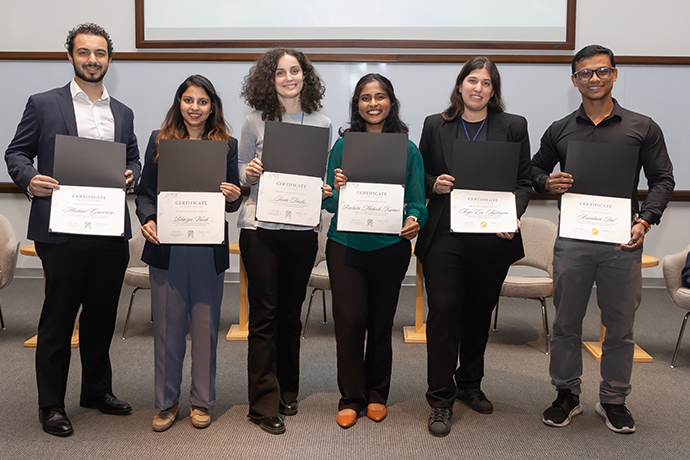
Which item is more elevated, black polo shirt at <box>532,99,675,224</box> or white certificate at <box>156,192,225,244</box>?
black polo shirt at <box>532,99,675,224</box>

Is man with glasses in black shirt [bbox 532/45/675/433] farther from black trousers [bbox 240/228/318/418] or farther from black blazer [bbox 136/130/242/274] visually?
black blazer [bbox 136/130/242/274]

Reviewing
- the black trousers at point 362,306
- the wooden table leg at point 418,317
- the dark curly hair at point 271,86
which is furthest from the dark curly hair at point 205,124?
the wooden table leg at point 418,317

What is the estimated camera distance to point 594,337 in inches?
157

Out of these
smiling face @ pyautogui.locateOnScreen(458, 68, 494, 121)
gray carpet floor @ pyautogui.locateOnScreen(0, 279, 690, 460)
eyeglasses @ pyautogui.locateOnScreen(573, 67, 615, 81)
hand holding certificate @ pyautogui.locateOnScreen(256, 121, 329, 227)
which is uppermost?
eyeglasses @ pyautogui.locateOnScreen(573, 67, 615, 81)

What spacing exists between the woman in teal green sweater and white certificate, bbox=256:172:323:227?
12 centimetres

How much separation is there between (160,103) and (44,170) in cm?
348

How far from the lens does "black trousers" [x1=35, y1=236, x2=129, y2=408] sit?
2.26 metres

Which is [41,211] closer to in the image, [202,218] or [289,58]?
[202,218]

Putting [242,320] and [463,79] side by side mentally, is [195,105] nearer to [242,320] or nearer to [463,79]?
[463,79]

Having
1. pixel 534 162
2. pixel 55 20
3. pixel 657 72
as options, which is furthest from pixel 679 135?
pixel 55 20

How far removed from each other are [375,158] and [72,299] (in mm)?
1478

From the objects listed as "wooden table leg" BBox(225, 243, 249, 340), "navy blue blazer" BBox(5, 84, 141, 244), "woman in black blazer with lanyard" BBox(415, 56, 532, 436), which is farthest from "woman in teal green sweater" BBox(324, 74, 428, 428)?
"wooden table leg" BBox(225, 243, 249, 340)

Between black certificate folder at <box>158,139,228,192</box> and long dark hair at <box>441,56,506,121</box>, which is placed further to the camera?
long dark hair at <box>441,56,506,121</box>

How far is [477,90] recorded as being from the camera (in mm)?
2283
